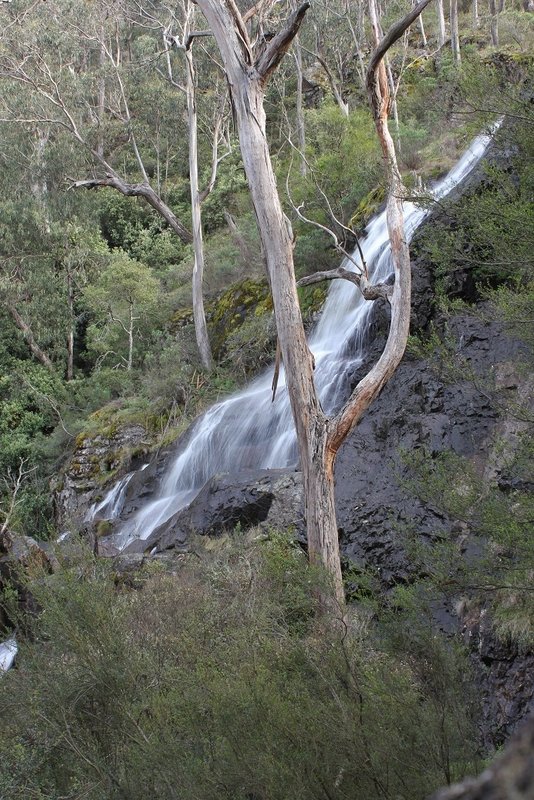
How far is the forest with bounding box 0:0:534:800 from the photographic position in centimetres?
504

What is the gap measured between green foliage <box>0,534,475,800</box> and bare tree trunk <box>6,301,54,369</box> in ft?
64.4

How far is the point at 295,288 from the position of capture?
938 centimetres

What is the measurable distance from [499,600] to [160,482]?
9.25 metres

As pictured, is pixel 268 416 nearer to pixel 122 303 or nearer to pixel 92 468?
pixel 92 468

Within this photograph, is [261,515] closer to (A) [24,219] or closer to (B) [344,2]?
(A) [24,219]

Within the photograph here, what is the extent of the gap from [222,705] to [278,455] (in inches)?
331

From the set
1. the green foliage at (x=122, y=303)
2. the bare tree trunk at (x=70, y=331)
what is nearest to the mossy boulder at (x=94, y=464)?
the green foliage at (x=122, y=303)

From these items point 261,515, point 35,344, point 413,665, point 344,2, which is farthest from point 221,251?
point 413,665

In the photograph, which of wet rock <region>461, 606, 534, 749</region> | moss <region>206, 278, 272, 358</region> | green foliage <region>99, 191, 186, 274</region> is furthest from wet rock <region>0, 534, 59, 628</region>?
green foliage <region>99, 191, 186, 274</region>

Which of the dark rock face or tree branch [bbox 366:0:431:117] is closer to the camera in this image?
tree branch [bbox 366:0:431:117]

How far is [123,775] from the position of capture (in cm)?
534

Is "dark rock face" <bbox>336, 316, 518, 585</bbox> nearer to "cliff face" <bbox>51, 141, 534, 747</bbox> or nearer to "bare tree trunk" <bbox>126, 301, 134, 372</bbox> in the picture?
"cliff face" <bbox>51, 141, 534, 747</bbox>

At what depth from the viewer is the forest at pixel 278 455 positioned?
5039mm

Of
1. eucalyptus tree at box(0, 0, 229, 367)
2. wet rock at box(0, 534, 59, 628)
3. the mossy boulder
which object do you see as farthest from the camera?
eucalyptus tree at box(0, 0, 229, 367)
